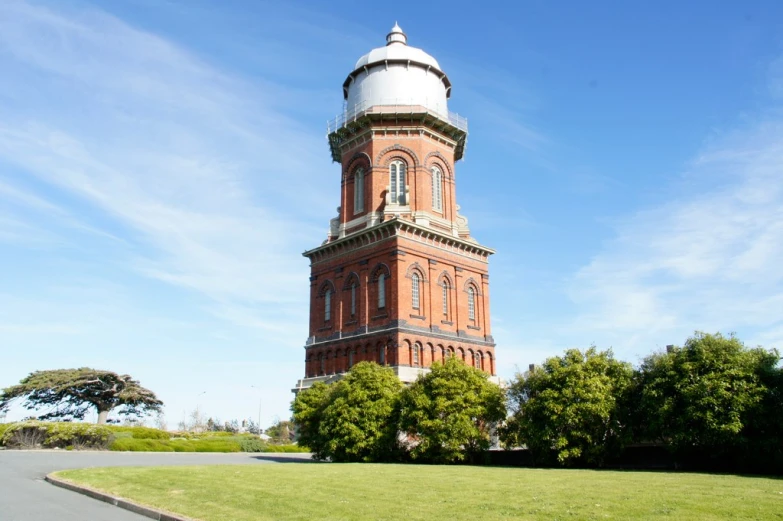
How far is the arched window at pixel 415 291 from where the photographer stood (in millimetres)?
41000

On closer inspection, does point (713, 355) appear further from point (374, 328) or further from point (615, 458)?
point (374, 328)

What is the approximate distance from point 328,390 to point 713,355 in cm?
1896

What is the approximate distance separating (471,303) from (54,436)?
28.7m

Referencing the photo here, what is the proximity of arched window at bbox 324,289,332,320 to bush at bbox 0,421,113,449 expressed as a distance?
53.3 ft

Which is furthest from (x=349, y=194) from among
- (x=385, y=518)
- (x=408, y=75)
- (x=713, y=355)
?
(x=385, y=518)

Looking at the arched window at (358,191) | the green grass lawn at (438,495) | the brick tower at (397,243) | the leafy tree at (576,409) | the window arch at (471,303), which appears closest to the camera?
the green grass lawn at (438,495)

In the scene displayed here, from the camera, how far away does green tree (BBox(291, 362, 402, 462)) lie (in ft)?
99.5

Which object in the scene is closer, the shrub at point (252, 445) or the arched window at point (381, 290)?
the arched window at point (381, 290)

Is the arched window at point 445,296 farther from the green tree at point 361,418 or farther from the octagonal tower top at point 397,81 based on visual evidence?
the octagonal tower top at point 397,81

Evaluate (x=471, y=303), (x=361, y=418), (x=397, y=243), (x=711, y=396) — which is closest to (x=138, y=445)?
(x=361, y=418)

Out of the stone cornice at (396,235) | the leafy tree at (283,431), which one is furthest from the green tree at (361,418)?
the leafy tree at (283,431)

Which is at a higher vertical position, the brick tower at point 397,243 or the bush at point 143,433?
the brick tower at point 397,243

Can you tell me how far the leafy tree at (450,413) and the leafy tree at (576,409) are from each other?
1798 mm

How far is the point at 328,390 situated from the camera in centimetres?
3428
